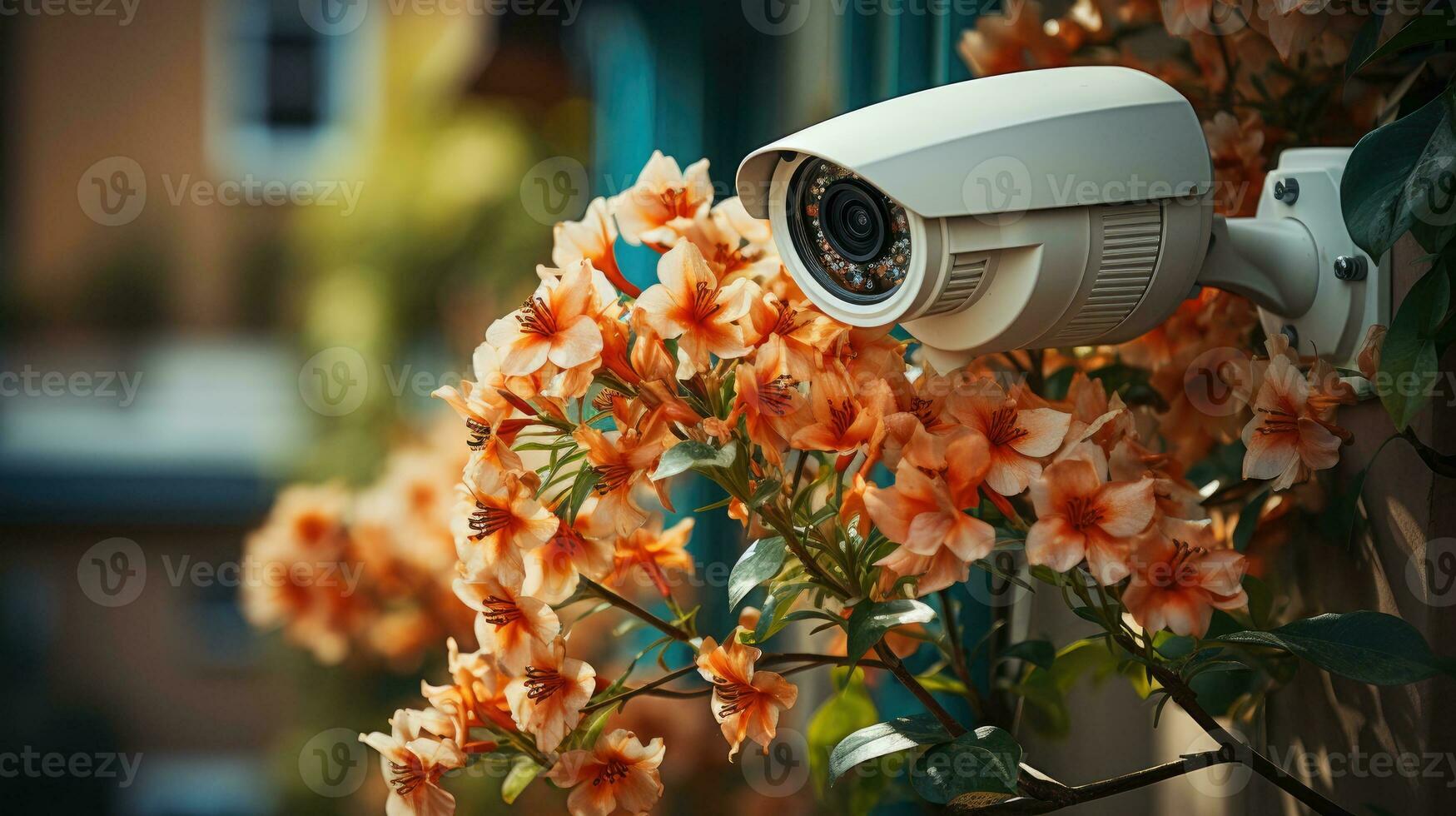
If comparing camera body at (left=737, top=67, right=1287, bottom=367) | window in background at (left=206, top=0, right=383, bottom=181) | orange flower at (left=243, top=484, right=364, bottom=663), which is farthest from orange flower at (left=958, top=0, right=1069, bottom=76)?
window in background at (left=206, top=0, right=383, bottom=181)

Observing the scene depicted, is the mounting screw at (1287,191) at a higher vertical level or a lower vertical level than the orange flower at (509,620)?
higher

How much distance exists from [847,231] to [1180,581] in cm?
20

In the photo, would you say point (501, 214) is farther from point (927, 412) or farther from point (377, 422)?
point (927, 412)

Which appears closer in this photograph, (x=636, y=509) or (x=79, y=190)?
(x=636, y=509)

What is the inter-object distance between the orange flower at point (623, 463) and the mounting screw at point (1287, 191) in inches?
14.0

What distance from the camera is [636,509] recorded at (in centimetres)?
51

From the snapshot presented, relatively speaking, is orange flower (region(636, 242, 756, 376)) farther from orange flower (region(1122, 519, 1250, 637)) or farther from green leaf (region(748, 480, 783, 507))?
orange flower (region(1122, 519, 1250, 637))

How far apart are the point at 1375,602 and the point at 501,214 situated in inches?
53.6

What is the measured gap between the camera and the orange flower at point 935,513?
17.4 inches

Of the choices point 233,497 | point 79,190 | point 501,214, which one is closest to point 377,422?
point 501,214

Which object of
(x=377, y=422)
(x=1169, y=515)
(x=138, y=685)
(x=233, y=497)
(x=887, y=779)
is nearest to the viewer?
(x=1169, y=515)

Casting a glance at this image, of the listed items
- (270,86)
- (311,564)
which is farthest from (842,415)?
(270,86)

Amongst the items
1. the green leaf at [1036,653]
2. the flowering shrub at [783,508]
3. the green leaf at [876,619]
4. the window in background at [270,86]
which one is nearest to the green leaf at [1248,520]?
the flowering shrub at [783,508]

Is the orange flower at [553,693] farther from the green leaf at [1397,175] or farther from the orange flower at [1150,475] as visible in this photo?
the green leaf at [1397,175]
